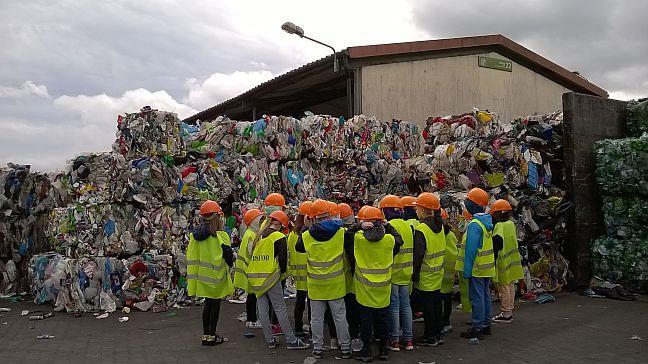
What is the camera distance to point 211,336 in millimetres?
6648

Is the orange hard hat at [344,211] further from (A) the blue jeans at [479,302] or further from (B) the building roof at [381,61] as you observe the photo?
(B) the building roof at [381,61]

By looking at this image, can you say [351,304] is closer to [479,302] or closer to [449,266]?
[449,266]

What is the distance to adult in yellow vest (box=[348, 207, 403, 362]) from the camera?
18.8 feet

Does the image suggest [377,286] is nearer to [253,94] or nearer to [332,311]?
[332,311]

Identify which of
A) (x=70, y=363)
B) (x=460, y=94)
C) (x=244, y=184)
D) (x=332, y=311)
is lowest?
(x=70, y=363)

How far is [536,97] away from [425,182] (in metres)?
10.2

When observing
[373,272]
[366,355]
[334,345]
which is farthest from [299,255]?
[366,355]

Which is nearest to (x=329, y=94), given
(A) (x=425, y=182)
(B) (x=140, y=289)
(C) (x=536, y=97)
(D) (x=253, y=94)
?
(D) (x=253, y=94)

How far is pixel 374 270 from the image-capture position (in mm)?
5738

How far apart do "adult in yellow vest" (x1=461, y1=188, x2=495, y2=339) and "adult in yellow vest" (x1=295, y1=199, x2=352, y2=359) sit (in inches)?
63.4

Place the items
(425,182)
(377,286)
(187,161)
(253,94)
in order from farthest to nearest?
(253,94) → (425,182) → (187,161) → (377,286)

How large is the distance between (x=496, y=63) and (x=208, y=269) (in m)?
14.0

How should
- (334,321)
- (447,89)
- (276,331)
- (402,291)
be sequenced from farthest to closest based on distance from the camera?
1. (447,89)
2. (276,331)
3. (402,291)
4. (334,321)

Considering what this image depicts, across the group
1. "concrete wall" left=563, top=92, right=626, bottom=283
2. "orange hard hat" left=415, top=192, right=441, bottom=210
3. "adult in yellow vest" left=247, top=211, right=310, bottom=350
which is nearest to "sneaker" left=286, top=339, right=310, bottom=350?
"adult in yellow vest" left=247, top=211, right=310, bottom=350
